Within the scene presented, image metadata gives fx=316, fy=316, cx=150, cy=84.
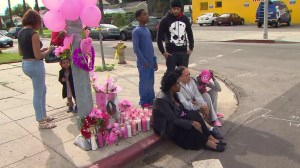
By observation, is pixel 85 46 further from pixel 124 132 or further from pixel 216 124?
pixel 216 124

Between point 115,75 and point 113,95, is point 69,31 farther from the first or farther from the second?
point 115,75

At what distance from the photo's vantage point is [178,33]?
18.5 feet

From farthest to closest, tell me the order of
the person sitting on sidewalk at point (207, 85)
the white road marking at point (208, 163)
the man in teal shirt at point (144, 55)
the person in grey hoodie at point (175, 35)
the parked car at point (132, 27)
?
the parked car at point (132, 27), the person in grey hoodie at point (175, 35), the man in teal shirt at point (144, 55), the person sitting on sidewalk at point (207, 85), the white road marking at point (208, 163)

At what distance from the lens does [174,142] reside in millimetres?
4492

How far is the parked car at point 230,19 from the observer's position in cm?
3266

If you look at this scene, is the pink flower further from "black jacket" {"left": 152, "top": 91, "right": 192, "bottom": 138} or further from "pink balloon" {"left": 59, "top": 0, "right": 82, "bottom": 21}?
"black jacket" {"left": 152, "top": 91, "right": 192, "bottom": 138}

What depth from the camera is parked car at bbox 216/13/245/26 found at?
32.7 meters

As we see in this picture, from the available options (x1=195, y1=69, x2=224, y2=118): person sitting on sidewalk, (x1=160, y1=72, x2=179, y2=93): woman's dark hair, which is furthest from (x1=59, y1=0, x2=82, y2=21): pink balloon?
(x1=195, y1=69, x2=224, y2=118): person sitting on sidewalk

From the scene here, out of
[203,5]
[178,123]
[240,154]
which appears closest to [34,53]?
[178,123]

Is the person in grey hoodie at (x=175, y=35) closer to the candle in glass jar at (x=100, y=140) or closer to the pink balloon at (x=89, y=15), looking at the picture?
the pink balloon at (x=89, y=15)

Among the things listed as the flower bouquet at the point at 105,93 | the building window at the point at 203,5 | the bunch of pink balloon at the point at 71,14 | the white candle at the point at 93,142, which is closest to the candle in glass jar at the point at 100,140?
the white candle at the point at 93,142

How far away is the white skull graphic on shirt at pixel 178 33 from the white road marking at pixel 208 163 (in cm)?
242

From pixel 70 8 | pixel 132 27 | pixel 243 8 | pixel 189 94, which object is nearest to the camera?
pixel 70 8

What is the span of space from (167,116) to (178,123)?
18 cm
